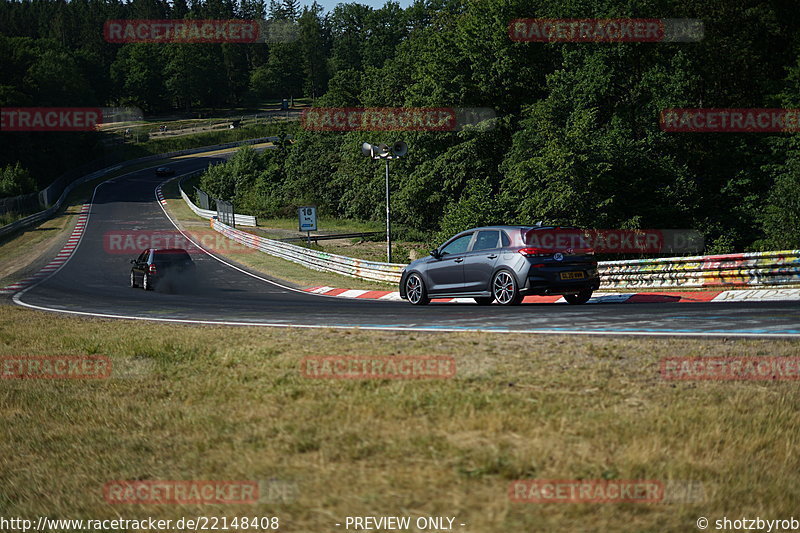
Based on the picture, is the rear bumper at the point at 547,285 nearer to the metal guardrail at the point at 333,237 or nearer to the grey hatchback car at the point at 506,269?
the grey hatchback car at the point at 506,269

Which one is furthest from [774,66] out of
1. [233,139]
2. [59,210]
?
[233,139]

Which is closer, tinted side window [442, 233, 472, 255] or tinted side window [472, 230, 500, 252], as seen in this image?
tinted side window [472, 230, 500, 252]

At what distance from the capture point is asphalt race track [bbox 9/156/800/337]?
924 centimetres

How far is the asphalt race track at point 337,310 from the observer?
30.3ft

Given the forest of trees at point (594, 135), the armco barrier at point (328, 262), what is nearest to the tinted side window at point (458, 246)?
the armco barrier at point (328, 262)

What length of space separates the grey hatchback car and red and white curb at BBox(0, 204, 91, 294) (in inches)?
773

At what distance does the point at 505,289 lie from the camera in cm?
1323

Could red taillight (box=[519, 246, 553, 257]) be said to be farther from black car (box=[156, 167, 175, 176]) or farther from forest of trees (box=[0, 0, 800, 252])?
black car (box=[156, 167, 175, 176])

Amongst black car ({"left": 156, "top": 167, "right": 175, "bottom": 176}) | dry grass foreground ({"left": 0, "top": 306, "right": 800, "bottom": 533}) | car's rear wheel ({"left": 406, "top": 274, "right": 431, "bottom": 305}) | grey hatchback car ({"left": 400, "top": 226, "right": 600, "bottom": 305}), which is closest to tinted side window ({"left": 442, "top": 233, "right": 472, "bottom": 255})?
grey hatchback car ({"left": 400, "top": 226, "right": 600, "bottom": 305})

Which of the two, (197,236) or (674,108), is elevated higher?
(674,108)

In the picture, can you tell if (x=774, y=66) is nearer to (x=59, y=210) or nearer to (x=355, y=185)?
(x=355, y=185)

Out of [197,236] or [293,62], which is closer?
[197,236]

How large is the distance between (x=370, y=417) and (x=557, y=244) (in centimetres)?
830

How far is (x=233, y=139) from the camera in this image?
4712 inches
